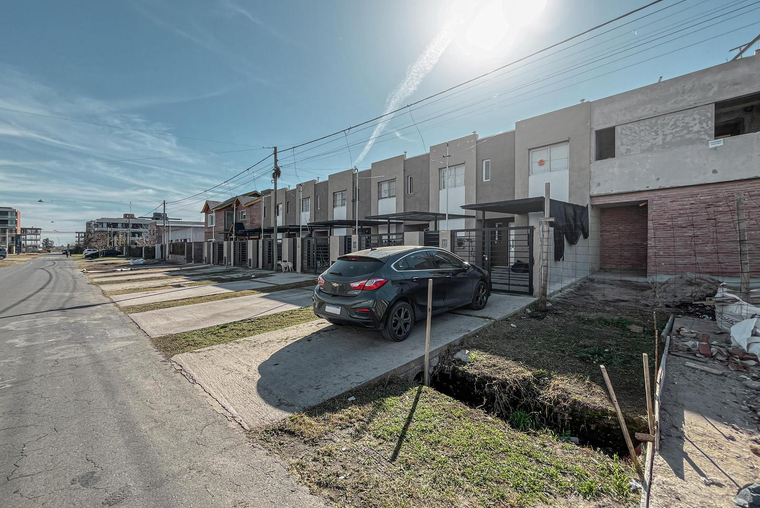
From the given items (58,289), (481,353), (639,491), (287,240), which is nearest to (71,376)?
(481,353)

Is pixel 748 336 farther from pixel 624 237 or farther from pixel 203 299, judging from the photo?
pixel 203 299

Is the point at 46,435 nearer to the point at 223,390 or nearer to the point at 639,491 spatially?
the point at 223,390

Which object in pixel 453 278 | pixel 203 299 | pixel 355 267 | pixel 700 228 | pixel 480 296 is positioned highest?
pixel 700 228

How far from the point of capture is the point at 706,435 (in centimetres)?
290

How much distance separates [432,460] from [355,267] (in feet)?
11.6

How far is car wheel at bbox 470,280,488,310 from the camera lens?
7425 mm

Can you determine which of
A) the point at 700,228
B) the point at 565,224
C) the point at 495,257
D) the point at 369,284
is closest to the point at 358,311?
the point at 369,284

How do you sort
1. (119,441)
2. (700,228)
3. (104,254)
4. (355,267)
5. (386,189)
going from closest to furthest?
(119,441) → (355,267) → (700,228) → (386,189) → (104,254)

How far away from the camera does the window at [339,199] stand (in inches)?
1001

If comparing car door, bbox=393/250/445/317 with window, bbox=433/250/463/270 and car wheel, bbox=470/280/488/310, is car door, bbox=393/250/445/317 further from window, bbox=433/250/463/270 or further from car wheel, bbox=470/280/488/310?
car wheel, bbox=470/280/488/310

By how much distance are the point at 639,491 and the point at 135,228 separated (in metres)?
123

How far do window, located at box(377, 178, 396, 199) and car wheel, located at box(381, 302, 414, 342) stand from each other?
53.6 feet

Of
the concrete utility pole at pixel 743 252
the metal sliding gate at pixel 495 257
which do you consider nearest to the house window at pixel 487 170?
the metal sliding gate at pixel 495 257

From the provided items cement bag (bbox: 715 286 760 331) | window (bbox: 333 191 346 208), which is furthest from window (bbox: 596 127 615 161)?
window (bbox: 333 191 346 208)
